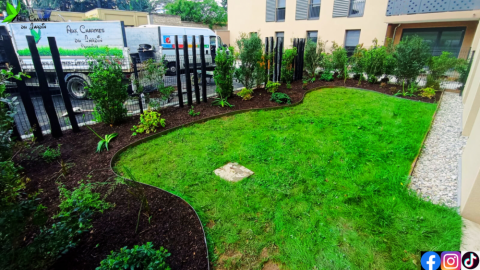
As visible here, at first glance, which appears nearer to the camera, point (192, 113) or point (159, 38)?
point (192, 113)

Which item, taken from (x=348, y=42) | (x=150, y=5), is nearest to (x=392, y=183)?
(x=348, y=42)

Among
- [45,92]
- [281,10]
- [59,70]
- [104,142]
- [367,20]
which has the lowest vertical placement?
[104,142]

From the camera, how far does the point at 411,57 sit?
8.62m

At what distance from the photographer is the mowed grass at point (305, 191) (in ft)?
7.96

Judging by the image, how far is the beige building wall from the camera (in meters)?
15.6

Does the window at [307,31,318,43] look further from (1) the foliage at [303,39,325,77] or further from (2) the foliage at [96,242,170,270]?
(2) the foliage at [96,242,170,270]

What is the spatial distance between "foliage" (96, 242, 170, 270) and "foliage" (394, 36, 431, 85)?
10.2m

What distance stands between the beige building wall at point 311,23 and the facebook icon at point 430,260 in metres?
12.5

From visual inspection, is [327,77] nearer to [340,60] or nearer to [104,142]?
[340,60]

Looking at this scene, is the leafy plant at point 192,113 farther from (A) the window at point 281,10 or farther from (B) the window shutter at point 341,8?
(A) the window at point 281,10

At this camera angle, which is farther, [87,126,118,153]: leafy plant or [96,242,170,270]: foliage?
[87,126,118,153]: leafy plant

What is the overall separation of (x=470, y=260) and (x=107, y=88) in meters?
6.00

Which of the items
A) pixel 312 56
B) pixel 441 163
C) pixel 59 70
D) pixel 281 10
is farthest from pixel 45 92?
pixel 281 10

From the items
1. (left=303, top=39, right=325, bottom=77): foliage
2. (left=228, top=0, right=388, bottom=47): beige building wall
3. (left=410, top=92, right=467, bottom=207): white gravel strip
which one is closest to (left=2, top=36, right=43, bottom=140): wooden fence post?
(left=410, top=92, right=467, bottom=207): white gravel strip
